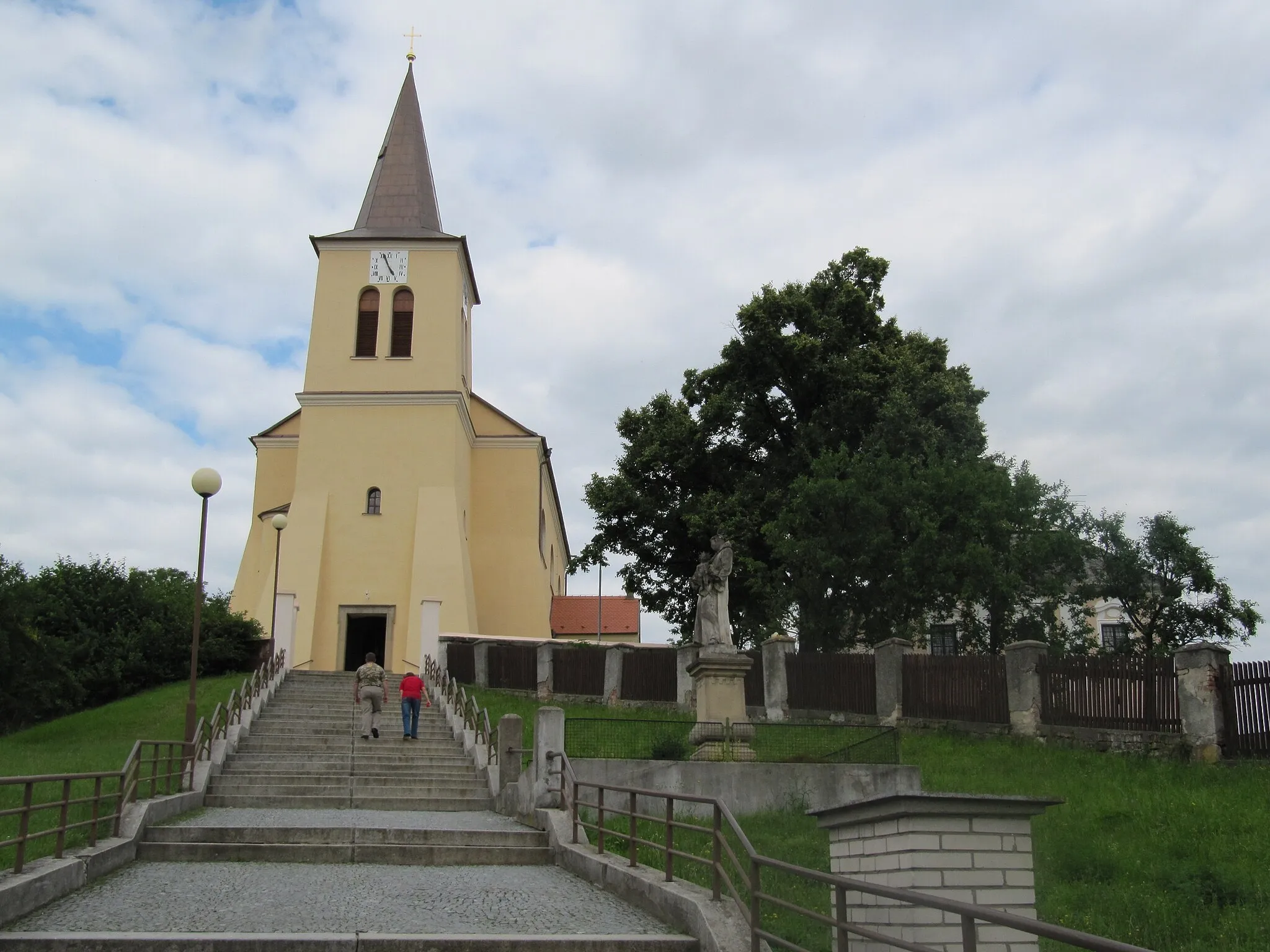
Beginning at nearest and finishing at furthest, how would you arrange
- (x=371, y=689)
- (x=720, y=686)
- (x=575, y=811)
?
(x=575, y=811) < (x=720, y=686) < (x=371, y=689)

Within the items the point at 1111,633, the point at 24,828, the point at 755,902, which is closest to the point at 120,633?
the point at 24,828

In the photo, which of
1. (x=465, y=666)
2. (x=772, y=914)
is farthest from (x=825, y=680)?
(x=772, y=914)

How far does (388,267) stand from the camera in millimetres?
39531

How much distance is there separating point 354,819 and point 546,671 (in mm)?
14815

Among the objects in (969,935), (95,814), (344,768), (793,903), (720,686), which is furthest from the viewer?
(720,686)

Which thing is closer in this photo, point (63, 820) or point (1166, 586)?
Answer: point (63, 820)

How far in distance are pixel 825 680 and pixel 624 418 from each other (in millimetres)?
13883

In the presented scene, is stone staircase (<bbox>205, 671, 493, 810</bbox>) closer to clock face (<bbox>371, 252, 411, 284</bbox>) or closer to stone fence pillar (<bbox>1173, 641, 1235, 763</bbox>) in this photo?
stone fence pillar (<bbox>1173, 641, 1235, 763</bbox>)

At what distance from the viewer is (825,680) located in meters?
24.8

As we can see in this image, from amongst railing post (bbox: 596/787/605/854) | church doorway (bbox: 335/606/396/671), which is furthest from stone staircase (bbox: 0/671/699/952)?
church doorway (bbox: 335/606/396/671)

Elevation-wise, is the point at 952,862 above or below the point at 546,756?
below

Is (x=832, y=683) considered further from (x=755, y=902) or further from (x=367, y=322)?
(x=367, y=322)

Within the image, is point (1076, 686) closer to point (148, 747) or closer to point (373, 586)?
point (148, 747)

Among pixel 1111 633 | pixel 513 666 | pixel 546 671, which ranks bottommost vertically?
pixel 546 671
